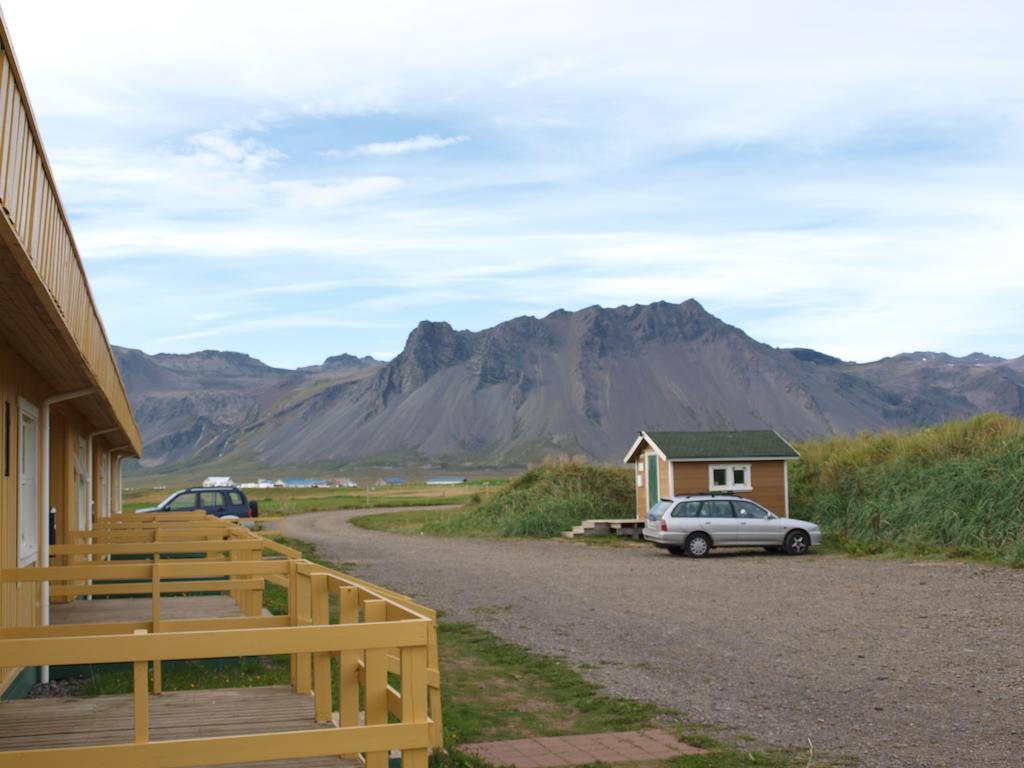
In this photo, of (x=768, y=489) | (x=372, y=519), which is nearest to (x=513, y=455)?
(x=372, y=519)

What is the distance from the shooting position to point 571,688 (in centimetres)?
985

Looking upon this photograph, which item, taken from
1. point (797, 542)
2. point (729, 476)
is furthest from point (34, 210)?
point (729, 476)

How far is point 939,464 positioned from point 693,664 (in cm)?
1763

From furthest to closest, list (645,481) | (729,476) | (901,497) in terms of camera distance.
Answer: (645,481), (729,476), (901,497)

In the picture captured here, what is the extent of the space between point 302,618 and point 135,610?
6239mm

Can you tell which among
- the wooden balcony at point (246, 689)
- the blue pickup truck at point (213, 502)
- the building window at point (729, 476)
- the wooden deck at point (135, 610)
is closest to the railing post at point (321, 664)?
the wooden balcony at point (246, 689)

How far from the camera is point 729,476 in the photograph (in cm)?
3191

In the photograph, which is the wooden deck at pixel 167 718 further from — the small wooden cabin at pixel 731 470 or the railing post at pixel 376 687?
the small wooden cabin at pixel 731 470

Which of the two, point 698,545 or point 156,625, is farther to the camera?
point 698,545

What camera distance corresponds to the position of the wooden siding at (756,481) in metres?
31.8

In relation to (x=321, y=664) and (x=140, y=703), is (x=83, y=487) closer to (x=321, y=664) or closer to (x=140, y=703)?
(x=321, y=664)

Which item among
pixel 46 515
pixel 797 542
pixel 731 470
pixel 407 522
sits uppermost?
pixel 46 515

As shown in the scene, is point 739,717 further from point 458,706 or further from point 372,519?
point 372,519

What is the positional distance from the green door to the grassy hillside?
13.5 ft
